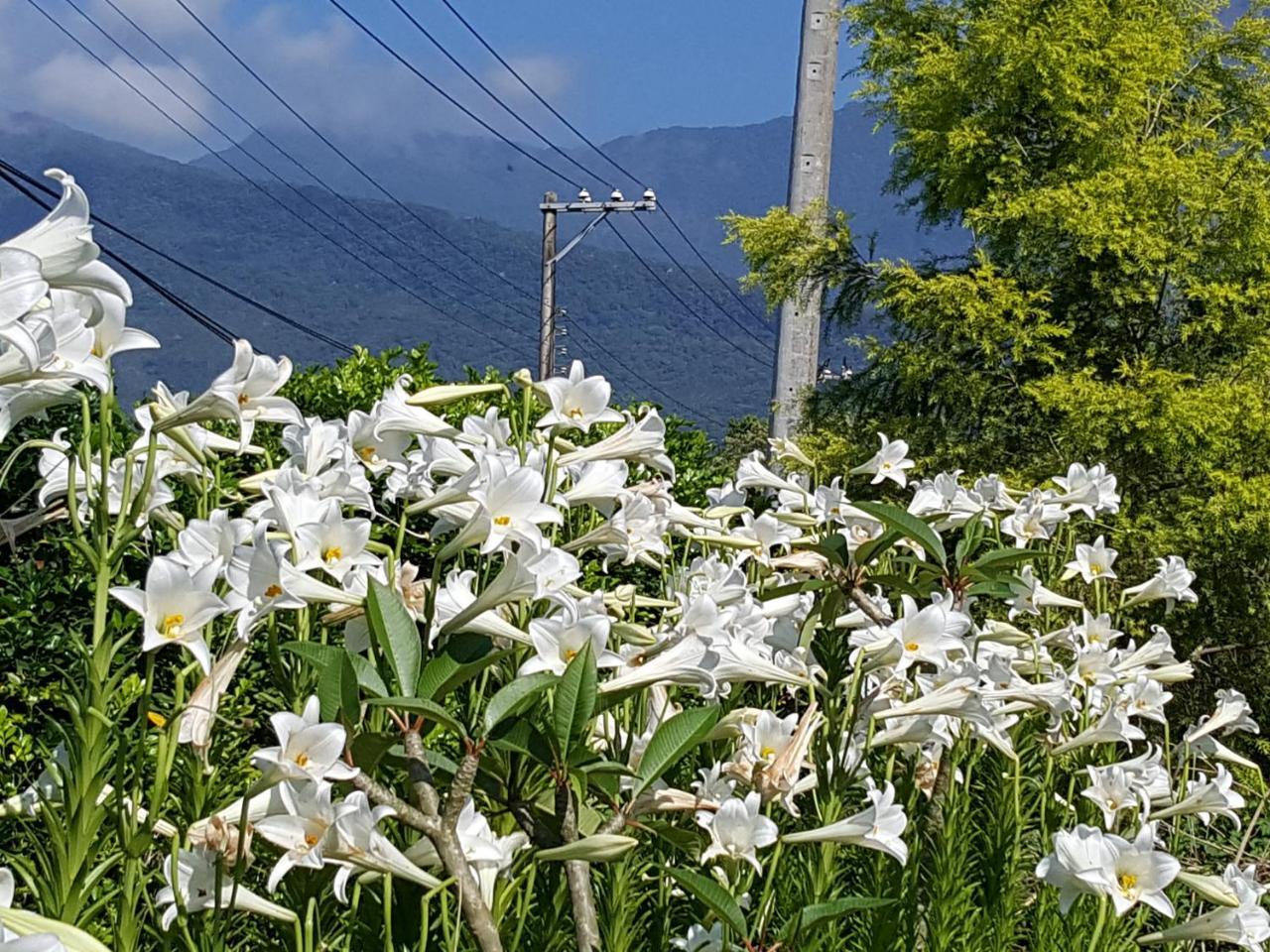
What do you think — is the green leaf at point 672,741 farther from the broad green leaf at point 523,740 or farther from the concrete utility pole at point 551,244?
the concrete utility pole at point 551,244

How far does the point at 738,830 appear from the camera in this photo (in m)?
1.28

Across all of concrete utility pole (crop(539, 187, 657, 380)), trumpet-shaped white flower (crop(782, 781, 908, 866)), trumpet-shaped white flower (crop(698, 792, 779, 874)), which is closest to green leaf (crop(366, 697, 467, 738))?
trumpet-shaped white flower (crop(698, 792, 779, 874))

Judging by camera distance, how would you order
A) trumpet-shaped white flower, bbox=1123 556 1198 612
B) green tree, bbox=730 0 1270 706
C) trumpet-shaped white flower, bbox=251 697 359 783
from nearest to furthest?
trumpet-shaped white flower, bbox=251 697 359 783, trumpet-shaped white flower, bbox=1123 556 1198 612, green tree, bbox=730 0 1270 706

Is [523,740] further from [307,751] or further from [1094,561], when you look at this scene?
[1094,561]

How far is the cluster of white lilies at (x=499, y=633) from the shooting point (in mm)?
996

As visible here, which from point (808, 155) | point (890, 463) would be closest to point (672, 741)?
point (890, 463)

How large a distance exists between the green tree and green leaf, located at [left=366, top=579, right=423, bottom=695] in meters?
4.61

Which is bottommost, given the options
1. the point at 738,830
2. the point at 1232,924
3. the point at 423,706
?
the point at 1232,924

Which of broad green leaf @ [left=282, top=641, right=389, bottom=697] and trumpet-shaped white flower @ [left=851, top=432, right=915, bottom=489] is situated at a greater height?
trumpet-shaped white flower @ [left=851, top=432, right=915, bottom=489]

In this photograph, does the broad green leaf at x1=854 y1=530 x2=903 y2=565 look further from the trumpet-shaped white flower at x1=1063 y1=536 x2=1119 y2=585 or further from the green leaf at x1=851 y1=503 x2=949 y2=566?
the trumpet-shaped white flower at x1=1063 y1=536 x2=1119 y2=585

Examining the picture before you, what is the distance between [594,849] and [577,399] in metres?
0.57

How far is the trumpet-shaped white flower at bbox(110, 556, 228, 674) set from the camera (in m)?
1.00

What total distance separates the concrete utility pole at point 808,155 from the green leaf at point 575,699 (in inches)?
238

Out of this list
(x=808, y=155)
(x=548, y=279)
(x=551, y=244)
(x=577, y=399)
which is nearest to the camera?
(x=577, y=399)
